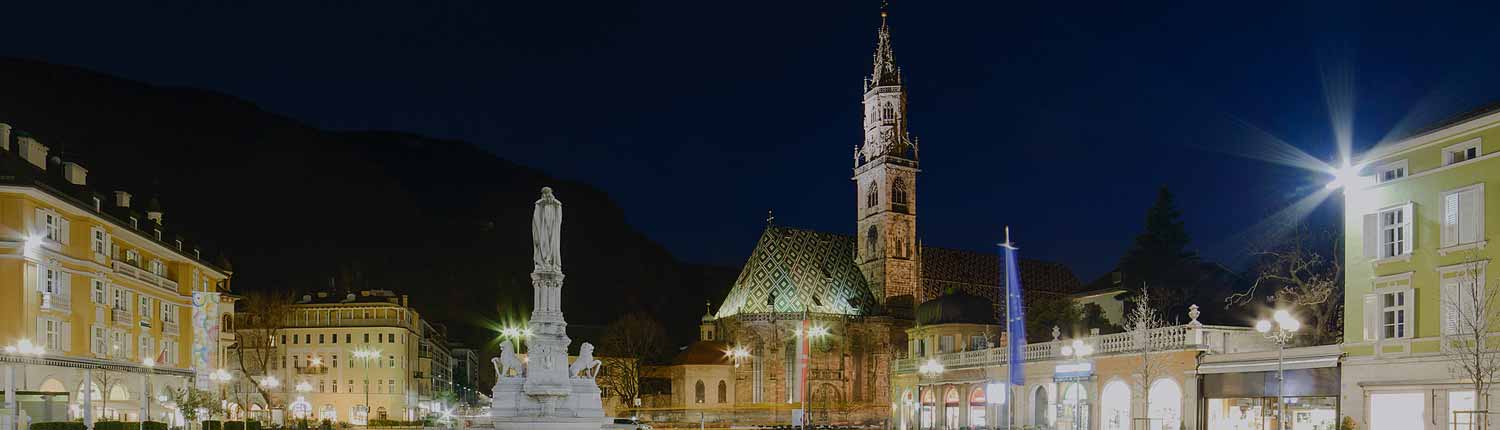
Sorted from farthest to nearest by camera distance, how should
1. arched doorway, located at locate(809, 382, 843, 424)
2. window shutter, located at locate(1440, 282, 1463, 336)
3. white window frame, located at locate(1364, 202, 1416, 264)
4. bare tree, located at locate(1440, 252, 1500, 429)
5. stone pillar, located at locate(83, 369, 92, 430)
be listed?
1. arched doorway, located at locate(809, 382, 843, 424)
2. stone pillar, located at locate(83, 369, 92, 430)
3. white window frame, located at locate(1364, 202, 1416, 264)
4. window shutter, located at locate(1440, 282, 1463, 336)
5. bare tree, located at locate(1440, 252, 1500, 429)

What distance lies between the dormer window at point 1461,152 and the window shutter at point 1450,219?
3.03 ft

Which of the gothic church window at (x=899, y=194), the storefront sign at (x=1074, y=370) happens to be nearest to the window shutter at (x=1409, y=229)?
the storefront sign at (x=1074, y=370)

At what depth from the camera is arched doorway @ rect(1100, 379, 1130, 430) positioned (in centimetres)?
4572

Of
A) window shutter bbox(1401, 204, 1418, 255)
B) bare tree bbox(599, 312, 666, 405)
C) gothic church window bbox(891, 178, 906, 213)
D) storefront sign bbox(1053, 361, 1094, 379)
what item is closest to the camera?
window shutter bbox(1401, 204, 1418, 255)

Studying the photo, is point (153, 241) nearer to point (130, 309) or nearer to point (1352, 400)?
point (130, 309)

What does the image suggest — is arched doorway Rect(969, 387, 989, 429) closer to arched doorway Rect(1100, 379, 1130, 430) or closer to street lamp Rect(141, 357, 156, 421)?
arched doorway Rect(1100, 379, 1130, 430)

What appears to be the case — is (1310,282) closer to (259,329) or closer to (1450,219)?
(1450,219)

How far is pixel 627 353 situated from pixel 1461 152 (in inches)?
3108

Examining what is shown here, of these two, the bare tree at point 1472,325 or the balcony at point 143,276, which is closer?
the bare tree at point 1472,325

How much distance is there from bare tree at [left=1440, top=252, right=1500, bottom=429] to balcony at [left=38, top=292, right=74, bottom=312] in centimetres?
4425

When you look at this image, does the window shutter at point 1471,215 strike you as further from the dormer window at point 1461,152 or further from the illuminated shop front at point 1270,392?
the illuminated shop front at point 1270,392

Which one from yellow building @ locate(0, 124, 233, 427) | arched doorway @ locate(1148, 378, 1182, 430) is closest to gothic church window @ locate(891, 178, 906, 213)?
arched doorway @ locate(1148, 378, 1182, 430)

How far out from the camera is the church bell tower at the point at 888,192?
98.8 metres

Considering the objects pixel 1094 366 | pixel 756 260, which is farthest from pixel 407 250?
pixel 1094 366
